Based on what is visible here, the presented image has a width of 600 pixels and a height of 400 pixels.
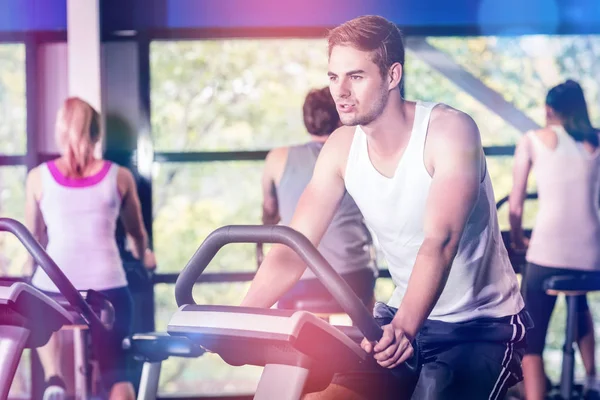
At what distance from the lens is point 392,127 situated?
187 cm

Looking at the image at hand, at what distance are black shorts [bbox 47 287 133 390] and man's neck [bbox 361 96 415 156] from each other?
4.28 feet

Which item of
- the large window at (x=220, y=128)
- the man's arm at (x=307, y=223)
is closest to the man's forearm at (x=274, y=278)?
the man's arm at (x=307, y=223)

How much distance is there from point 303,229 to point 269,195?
1.72m

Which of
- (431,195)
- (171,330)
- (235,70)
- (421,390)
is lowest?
(421,390)

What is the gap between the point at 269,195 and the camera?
12.0 feet

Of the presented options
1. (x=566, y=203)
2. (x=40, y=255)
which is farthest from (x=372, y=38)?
(x=566, y=203)

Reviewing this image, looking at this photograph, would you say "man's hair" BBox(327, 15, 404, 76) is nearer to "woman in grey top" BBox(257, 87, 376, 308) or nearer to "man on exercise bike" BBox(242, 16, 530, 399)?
"man on exercise bike" BBox(242, 16, 530, 399)

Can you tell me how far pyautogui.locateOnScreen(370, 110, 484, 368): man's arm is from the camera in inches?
57.6

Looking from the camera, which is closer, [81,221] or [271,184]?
[81,221]

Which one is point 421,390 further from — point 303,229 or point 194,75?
point 194,75

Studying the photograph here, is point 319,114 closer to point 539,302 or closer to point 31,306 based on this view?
point 539,302

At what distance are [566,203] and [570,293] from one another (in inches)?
15.5

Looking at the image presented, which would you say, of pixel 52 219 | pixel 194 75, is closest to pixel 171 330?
pixel 52 219

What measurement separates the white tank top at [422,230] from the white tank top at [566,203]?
6.09ft
